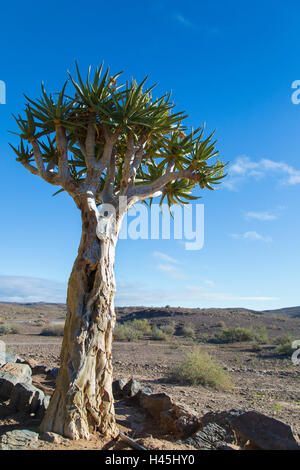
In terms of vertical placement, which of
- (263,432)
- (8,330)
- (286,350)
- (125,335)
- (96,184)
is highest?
(96,184)

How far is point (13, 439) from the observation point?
4.07 m

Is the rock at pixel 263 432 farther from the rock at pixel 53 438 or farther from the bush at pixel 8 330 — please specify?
the bush at pixel 8 330

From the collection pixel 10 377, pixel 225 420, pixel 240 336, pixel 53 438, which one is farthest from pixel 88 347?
pixel 240 336

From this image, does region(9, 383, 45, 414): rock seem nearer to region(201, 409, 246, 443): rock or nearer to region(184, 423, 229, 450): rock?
region(184, 423, 229, 450): rock

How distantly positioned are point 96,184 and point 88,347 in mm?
2890

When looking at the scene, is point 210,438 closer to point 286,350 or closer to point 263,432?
point 263,432

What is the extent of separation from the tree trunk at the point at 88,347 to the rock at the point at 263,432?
188cm

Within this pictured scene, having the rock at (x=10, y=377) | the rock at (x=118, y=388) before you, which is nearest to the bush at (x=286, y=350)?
the rock at (x=118, y=388)

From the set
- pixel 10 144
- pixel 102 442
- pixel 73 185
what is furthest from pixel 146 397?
pixel 10 144

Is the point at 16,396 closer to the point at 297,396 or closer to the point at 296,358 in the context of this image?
the point at 297,396

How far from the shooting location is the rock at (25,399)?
18.8 ft

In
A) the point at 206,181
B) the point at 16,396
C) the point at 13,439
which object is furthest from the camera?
the point at 206,181

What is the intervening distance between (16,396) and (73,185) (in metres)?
3.98

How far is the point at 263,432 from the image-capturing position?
4.29m
